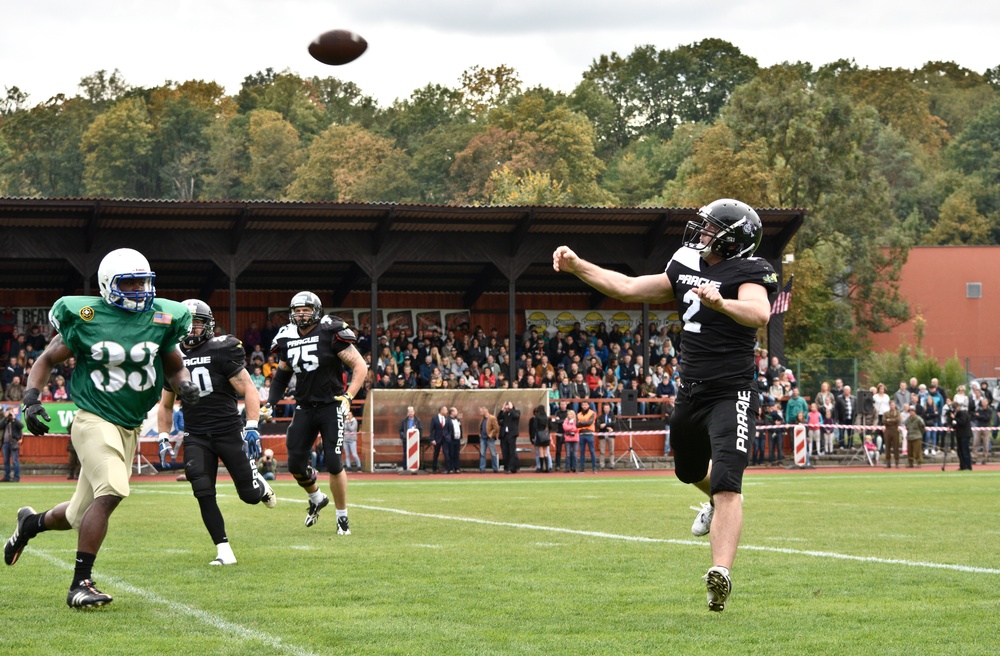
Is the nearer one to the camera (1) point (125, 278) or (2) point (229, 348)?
(1) point (125, 278)

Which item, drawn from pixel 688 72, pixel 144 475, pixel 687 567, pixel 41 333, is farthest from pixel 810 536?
pixel 688 72

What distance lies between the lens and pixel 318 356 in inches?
499

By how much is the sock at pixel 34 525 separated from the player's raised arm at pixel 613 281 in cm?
337

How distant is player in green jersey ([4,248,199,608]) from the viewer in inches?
312

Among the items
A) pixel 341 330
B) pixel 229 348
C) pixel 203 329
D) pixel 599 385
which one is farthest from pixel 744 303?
pixel 599 385

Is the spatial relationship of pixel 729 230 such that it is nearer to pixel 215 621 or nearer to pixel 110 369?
pixel 215 621

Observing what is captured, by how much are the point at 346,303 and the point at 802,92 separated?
94.4 ft

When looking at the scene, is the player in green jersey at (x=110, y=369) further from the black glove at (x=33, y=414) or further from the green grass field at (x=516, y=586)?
the green grass field at (x=516, y=586)

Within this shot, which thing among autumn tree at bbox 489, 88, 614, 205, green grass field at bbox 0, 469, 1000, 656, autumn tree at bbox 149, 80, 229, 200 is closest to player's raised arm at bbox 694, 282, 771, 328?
green grass field at bbox 0, 469, 1000, 656

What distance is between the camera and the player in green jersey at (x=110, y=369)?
26.0 feet

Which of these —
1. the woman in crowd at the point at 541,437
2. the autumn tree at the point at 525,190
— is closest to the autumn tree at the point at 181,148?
the autumn tree at the point at 525,190

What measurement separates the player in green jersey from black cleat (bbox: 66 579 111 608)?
0.29 m

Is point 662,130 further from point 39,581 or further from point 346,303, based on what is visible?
point 39,581

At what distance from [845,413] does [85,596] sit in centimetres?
2813
